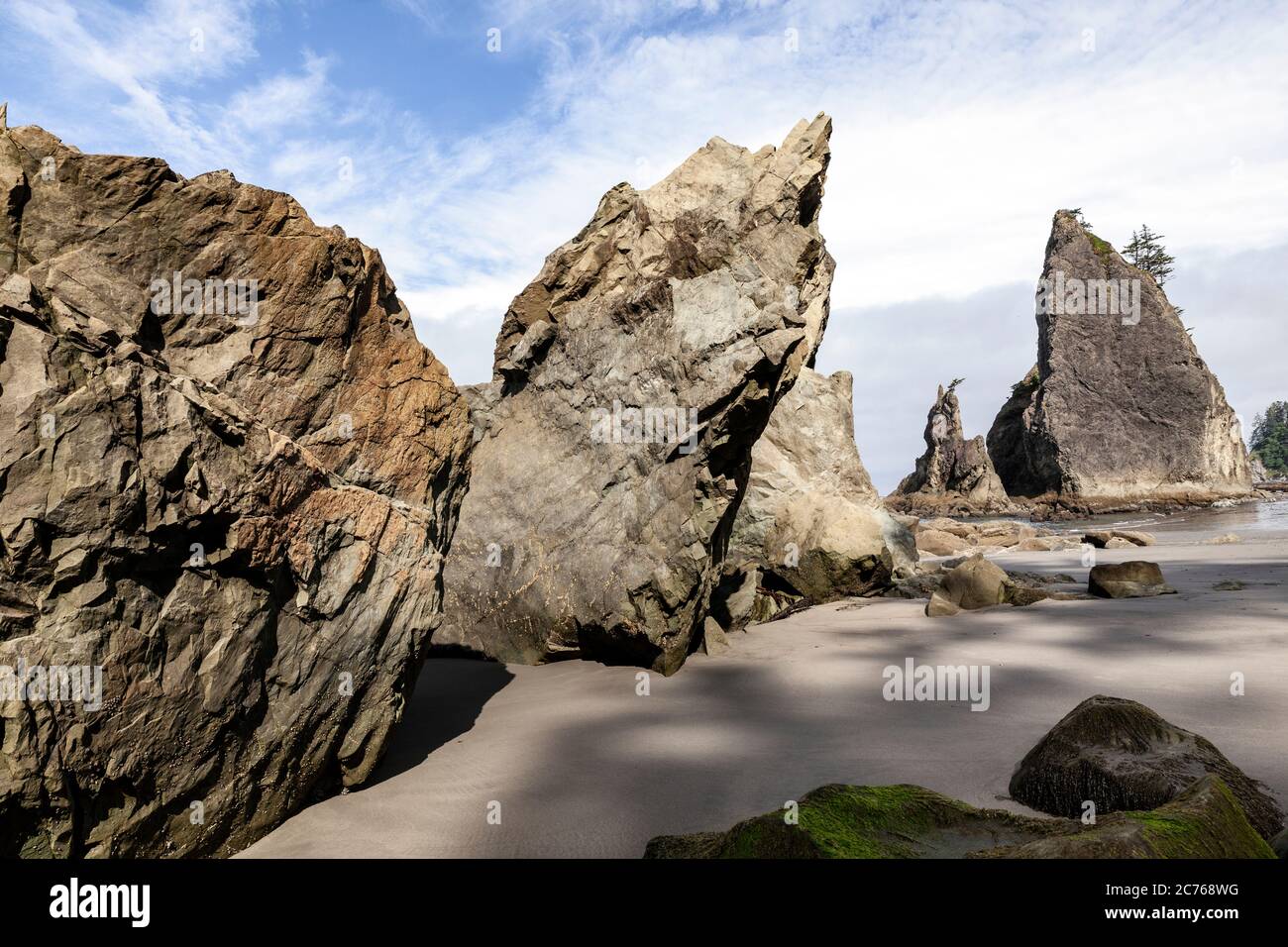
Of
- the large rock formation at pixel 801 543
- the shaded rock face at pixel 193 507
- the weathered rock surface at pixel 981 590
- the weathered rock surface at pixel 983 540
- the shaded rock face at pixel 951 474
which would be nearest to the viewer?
the shaded rock face at pixel 193 507

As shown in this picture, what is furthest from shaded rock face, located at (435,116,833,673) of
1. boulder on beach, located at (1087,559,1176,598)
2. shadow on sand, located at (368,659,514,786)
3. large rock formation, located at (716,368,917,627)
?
boulder on beach, located at (1087,559,1176,598)

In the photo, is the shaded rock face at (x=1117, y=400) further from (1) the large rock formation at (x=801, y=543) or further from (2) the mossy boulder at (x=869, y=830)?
(2) the mossy boulder at (x=869, y=830)

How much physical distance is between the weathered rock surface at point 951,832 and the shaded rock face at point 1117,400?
145 feet

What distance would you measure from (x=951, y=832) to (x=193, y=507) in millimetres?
2943

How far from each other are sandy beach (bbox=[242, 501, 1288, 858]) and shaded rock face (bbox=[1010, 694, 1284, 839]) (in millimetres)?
159

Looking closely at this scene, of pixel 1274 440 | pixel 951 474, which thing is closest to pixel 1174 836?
pixel 951 474

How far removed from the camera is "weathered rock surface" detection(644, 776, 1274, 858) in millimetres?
2152

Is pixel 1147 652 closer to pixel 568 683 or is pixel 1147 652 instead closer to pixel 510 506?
pixel 568 683

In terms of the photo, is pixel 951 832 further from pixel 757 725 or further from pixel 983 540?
pixel 983 540

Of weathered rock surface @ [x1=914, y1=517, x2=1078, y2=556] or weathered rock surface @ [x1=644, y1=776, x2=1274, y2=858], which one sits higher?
weathered rock surface @ [x1=914, y1=517, x2=1078, y2=556]

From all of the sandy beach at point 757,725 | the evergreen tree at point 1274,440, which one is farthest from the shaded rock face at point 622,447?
the evergreen tree at point 1274,440

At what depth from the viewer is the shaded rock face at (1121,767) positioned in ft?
9.61

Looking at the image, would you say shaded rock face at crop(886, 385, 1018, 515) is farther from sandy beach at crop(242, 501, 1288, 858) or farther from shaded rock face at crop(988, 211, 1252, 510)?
sandy beach at crop(242, 501, 1288, 858)
